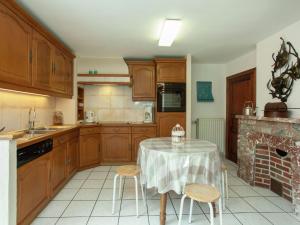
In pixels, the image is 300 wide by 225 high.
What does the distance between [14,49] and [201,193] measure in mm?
2322

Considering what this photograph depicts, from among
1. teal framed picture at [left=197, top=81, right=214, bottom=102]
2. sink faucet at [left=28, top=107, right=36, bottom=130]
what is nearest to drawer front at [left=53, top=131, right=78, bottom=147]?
sink faucet at [left=28, top=107, right=36, bottom=130]

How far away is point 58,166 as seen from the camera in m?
2.93

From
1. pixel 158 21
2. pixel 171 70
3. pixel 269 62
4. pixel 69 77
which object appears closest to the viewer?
pixel 158 21

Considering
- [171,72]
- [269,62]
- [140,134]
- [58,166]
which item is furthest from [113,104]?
[269,62]

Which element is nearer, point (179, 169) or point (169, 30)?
point (179, 169)

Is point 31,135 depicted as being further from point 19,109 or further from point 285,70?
point 285,70

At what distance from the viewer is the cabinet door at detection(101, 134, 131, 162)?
4311 mm

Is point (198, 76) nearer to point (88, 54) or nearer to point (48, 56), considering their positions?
point (88, 54)

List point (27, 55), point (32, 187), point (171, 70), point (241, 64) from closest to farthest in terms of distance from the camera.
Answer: point (32, 187)
point (27, 55)
point (171, 70)
point (241, 64)

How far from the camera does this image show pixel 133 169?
2510 mm

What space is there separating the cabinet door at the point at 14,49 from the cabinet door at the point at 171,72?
7.86ft

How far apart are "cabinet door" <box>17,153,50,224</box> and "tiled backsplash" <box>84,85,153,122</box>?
2.27 metres

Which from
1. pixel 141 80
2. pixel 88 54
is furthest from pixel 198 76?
pixel 88 54

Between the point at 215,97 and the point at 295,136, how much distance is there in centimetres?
275
